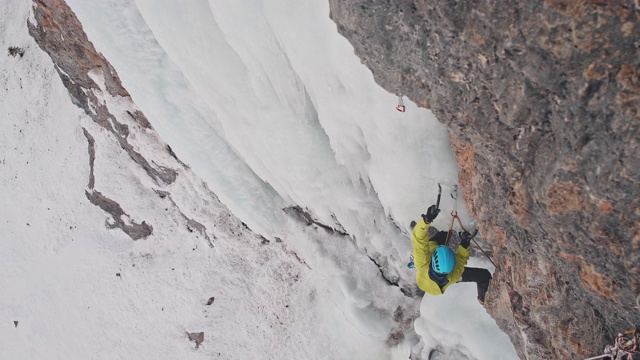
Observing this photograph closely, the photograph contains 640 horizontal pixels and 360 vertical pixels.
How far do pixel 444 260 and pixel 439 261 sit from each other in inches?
1.9

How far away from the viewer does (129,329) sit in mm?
10508

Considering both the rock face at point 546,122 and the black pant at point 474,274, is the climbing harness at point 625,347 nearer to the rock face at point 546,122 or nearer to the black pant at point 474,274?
the rock face at point 546,122

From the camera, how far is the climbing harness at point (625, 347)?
10.2 ft

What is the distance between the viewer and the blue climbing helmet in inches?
188

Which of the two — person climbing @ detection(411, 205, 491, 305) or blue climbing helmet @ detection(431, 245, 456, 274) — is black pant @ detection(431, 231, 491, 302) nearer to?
person climbing @ detection(411, 205, 491, 305)

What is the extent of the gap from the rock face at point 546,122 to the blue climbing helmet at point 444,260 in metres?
0.73

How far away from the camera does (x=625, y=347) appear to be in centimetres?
318

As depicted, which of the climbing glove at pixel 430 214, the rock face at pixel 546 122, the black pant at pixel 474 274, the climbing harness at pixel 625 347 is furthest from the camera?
the black pant at pixel 474 274

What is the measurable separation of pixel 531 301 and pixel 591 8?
2570mm

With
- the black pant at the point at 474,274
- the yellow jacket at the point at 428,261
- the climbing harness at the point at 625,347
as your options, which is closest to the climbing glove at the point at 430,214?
the yellow jacket at the point at 428,261

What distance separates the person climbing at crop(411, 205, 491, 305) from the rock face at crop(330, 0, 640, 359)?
28.8 inches

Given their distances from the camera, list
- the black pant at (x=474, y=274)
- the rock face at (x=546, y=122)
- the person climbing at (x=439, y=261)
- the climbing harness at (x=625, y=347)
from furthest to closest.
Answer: the black pant at (x=474, y=274) → the person climbing at (x=439, y=261) → the climbing harness at (x=625, y=347) → the rock face at (x=546, y=122)

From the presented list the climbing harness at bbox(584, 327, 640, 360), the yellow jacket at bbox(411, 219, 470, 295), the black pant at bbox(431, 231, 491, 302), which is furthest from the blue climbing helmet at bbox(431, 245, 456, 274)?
the climbing harness at bbox(584, 327, 640, 360)

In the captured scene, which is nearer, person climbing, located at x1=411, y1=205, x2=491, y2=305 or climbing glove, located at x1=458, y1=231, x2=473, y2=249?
person climbing, located at x1=411, y1=205, x2=491, y2=305
